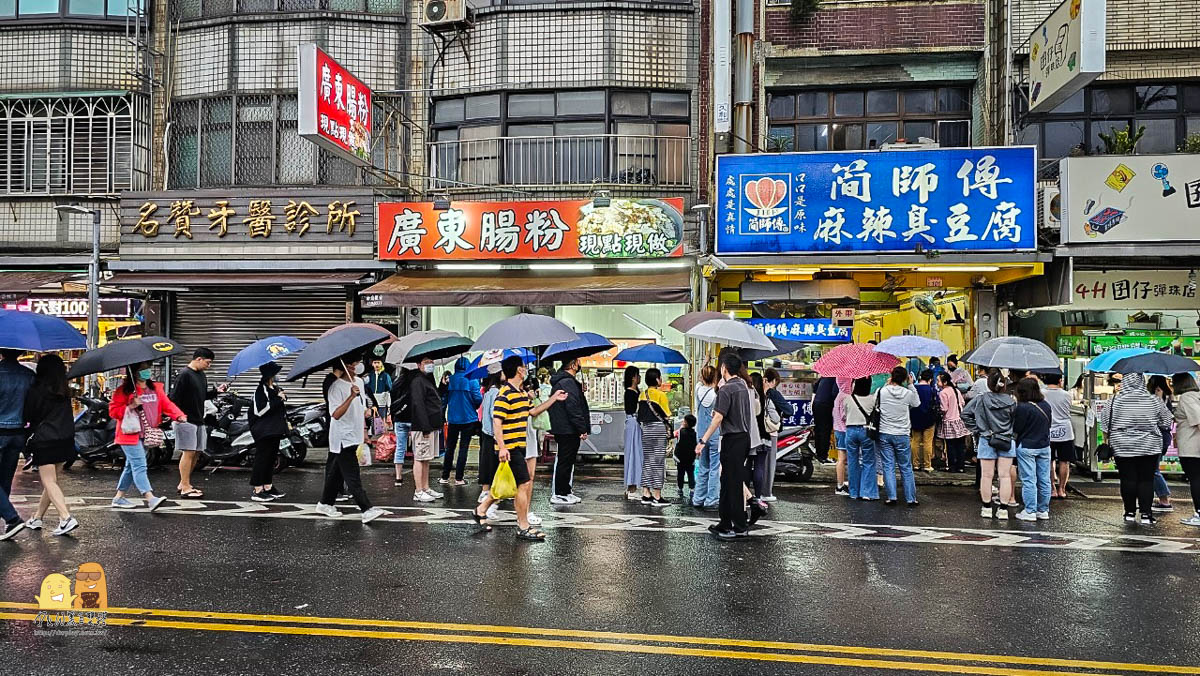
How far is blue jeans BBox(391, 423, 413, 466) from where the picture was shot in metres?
13.9

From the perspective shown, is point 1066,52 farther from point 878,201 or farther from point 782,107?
point 782,107

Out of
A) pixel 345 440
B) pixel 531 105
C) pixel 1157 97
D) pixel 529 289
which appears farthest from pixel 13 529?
pixel 1157 97

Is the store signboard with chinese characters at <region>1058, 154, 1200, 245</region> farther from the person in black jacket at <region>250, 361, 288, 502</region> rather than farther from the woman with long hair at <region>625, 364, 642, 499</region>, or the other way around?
the person in black jacket at <region>250, 361, 288, 502</region>

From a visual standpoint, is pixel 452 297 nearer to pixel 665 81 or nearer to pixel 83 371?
pixel 665 81

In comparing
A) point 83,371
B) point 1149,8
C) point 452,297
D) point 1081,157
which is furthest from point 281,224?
point 1149,8

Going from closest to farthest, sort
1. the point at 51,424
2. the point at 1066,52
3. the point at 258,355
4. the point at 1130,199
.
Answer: the point at 51,424
the point at 258,355
the point at 1066,52
the point at 1130,199

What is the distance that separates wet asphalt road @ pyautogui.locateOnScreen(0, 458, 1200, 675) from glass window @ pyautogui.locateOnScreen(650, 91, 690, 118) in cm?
993

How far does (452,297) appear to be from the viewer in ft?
56.5

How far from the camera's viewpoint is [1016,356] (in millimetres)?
11656

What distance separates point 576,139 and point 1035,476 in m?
10.7

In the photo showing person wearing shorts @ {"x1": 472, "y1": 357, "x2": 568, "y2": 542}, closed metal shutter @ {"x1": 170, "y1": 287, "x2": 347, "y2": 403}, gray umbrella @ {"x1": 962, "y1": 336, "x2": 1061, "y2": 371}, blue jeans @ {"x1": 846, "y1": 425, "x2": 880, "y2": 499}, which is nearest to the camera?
person wearing shorts @ {"x1": 472, "y1": 357, "x2": 568, "y2": 542}

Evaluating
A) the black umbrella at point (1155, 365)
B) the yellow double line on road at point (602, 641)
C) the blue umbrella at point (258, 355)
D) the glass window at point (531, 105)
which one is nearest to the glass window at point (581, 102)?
the glass window at point (531, 105)

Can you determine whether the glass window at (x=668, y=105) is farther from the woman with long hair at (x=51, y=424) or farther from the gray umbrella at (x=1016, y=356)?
the woman with long hair at (x=51, y=424)

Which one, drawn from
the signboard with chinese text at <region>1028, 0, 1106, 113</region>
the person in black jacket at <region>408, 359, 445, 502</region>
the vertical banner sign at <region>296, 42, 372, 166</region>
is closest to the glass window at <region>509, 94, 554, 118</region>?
the vertical banner sign at <region>296, 42, 372, 166</region>
